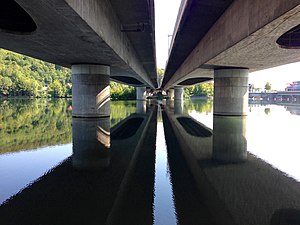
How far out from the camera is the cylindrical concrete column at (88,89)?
23.3 meters

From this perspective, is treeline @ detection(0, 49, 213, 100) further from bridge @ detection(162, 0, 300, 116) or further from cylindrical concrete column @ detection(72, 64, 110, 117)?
bridge @ detection(162, 0, 300, 116)

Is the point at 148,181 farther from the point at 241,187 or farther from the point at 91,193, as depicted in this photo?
the point at 241,187

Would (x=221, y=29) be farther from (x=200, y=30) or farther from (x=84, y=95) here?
(x=84, y=95)

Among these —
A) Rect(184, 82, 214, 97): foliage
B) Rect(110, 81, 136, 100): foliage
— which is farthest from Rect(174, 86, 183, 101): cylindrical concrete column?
Rect(184, 82, 214, 97): foliage

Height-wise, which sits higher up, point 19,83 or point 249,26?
point 19,83

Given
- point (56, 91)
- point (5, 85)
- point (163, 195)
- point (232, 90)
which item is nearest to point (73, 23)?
point (163, 195)

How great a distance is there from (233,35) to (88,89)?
14.4 metres

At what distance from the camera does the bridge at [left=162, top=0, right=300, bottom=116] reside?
9.80 m

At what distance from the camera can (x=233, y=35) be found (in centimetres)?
1321

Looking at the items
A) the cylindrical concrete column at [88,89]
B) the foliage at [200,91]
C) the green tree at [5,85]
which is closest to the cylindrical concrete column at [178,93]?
the foliage at [200,91]

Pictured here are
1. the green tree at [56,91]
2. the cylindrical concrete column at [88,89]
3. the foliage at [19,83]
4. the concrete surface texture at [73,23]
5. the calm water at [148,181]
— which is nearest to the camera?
the calm water at [148,181]

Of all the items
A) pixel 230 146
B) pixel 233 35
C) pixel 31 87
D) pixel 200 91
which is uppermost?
pixel 31 87

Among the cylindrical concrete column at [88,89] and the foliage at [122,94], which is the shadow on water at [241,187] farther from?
the foliage at [122,94]

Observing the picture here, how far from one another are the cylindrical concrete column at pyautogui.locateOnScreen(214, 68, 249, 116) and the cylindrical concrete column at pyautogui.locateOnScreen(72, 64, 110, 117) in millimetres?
12123
